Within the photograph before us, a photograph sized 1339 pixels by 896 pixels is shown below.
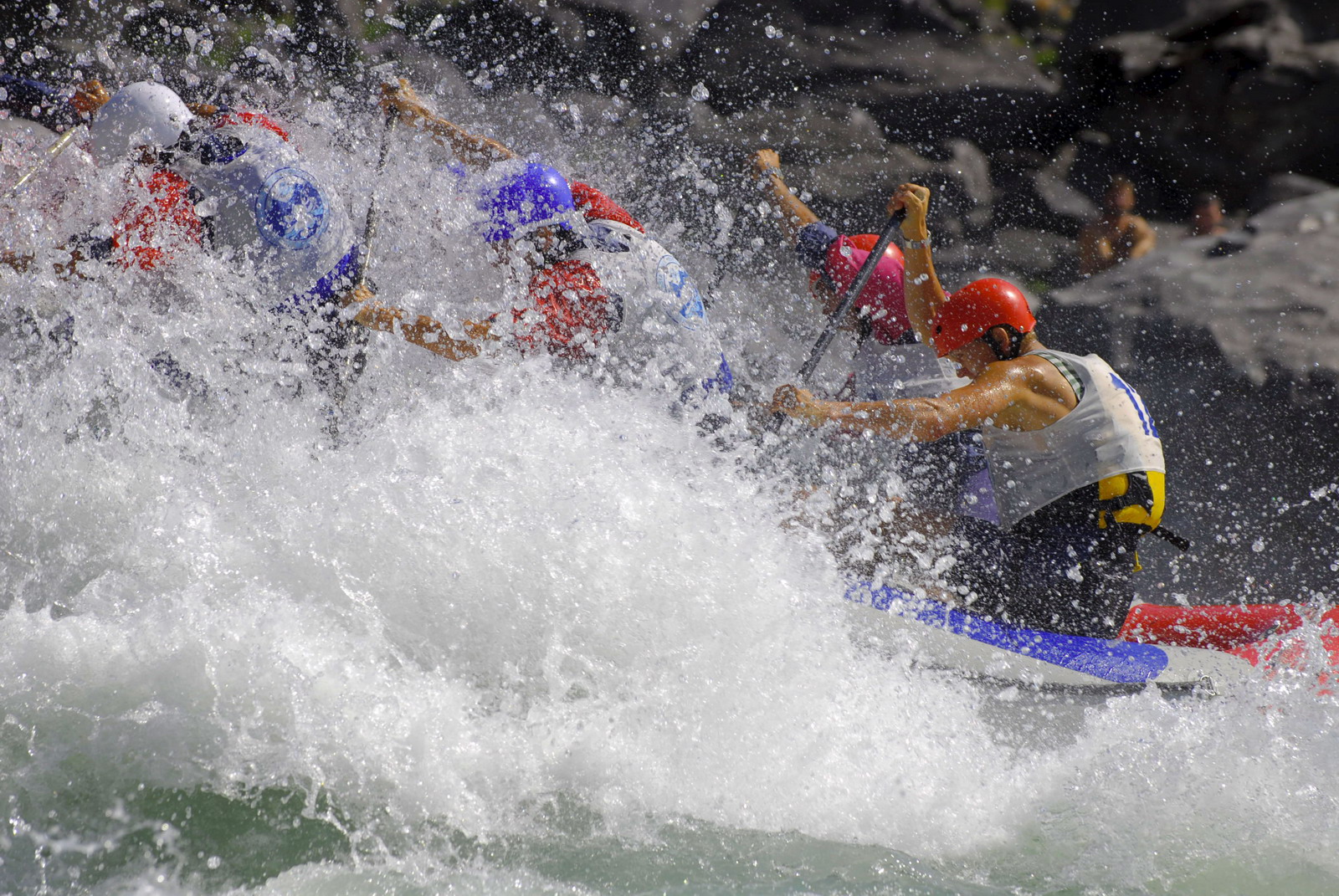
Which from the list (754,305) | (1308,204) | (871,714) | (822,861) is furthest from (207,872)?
(1308,204)

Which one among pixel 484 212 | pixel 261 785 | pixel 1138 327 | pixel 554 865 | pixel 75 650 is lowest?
pixel 1138 327

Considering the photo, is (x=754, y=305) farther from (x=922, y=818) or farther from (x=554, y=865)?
(x=554, y=865)

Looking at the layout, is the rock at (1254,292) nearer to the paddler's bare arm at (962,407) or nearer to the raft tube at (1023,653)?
the raft tube at (1023,653)

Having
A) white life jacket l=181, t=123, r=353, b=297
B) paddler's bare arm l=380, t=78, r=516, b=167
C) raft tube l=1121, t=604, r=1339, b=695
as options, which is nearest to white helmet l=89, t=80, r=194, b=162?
white life jacket l=181, t=123, r=353, b=297

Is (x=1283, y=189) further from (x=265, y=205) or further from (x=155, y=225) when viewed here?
(x=155, y=225)

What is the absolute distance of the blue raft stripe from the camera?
9.28 feet

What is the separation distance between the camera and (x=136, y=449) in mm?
2713

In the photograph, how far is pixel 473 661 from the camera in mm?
2305

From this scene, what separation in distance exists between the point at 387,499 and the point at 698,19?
499 cm

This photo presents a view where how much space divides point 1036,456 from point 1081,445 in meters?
0.14

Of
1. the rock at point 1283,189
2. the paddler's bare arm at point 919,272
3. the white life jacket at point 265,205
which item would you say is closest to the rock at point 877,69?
the rock at point 1283,189

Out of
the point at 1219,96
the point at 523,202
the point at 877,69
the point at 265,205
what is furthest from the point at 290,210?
the point at 1219,96

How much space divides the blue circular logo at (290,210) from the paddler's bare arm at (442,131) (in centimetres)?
110

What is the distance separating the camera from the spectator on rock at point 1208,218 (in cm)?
617
